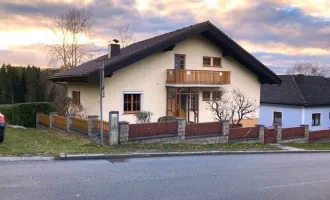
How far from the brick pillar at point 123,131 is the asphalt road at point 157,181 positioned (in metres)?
3.49

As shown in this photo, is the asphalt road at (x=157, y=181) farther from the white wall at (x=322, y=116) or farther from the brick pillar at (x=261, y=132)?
the white wall at (x=322, y=116)

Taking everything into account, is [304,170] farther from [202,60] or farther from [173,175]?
[202,60]

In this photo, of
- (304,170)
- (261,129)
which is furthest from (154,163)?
(261,129)

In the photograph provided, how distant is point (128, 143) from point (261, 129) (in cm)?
902

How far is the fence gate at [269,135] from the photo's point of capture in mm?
20606

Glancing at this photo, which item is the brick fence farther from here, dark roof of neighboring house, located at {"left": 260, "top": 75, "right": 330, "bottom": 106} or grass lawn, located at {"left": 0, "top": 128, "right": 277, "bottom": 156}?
dark roof of neighboring house, located at {"left": 260, "top": 75, "right": 330, "bottom": 106}

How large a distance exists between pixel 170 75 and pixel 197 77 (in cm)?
179

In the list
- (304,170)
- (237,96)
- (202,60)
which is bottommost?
(304,170)

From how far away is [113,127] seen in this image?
14141 millimetres

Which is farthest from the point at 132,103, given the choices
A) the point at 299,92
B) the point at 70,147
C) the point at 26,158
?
the point at 299,92

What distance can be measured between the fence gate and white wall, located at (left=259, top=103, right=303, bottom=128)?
12.2m

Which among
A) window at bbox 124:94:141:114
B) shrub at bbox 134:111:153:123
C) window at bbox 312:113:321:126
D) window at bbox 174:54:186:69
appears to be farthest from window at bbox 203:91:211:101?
window at bbox 312:113:321:126

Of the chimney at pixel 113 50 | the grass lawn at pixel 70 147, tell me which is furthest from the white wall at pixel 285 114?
the grass lawn at pixel 70 147

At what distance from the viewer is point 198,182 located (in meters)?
8.13
